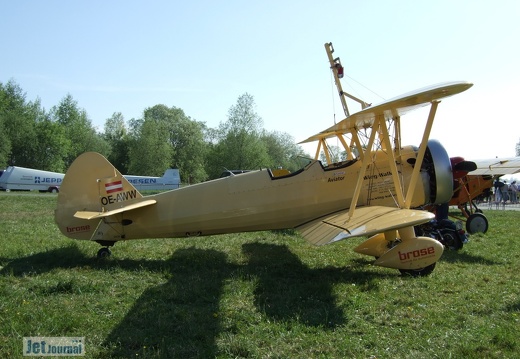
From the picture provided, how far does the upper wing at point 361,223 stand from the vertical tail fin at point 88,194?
360 cm

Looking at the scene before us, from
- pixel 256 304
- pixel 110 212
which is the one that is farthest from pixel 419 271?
pixel 110 212

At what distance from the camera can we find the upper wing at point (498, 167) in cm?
1118

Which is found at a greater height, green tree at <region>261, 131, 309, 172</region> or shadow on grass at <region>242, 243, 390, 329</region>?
green tree at <region>261, 131, 309, 172</region>

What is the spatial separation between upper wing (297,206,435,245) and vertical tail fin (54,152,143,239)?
360 centimetres

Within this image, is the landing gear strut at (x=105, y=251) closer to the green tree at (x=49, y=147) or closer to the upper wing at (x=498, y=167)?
the upper wing at (x=498, y=167)

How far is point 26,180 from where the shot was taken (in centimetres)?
3622

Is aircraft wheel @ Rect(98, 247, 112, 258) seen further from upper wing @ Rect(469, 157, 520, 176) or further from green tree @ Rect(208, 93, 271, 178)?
green tree @ Rect(208, 93, 271, 178)

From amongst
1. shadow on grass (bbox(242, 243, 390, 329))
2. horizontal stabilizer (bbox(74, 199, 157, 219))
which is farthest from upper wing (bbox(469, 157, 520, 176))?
horizontal stabilizer (bbox(74, 199, 157, 219))

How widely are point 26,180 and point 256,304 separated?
1493 inches

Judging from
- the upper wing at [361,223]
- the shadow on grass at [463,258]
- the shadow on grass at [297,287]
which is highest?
the upper wing at [361,223]

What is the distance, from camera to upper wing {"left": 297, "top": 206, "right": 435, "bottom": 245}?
17.2ft

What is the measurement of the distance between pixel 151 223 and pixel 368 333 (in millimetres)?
4682

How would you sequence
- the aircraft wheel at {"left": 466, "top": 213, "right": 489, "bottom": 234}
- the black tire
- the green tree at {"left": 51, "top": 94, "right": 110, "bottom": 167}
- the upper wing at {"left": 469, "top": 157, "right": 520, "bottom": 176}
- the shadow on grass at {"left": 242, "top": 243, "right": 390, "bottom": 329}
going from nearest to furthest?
1. the shadow on grass at {"left": 242, "top": 243, "right": 390, "bottom": 329}
2. the black tire
3. the aircraft wheel at {"left": 466, "top": 213, "right": 489, "bottom": 234}
4. the upper wing at {"left": 469, "top": 157, "right": 520, "bottom": 176}
5. the green tree at {"left": 51, "top": 94, "right": 110, "bottom": 167}

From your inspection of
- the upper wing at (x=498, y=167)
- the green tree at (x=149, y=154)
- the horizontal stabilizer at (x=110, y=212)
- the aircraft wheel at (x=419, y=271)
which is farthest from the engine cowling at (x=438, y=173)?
the green tree at (x=149, y=154)
